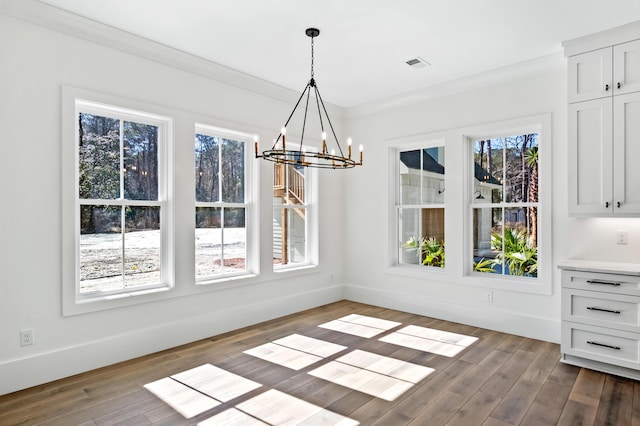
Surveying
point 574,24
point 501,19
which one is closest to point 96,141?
point 501,19

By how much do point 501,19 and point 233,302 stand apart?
379 cm

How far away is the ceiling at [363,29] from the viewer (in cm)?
295

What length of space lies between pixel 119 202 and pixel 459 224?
12.2 ft

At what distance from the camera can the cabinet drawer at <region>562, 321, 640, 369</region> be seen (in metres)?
3.07

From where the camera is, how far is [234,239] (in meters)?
4.52

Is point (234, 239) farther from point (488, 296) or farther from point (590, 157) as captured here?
point (590, 157)

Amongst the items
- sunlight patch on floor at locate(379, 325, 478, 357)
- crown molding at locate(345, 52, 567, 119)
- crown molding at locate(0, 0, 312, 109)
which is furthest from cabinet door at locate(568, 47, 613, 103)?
crown molding at locate(0, 0, 312, 109)

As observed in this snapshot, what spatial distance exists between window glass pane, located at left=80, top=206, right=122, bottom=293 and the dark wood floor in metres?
0.74

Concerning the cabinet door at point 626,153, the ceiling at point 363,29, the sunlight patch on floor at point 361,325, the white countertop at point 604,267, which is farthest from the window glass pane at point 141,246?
the cabinet door at point 626,153

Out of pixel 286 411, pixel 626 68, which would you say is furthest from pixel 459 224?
pixel 286 411

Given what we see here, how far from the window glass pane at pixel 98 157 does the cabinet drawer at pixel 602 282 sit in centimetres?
412

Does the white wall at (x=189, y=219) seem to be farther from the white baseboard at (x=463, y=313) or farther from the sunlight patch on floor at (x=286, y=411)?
the sunlight patch on floor at (x=286, y=411)

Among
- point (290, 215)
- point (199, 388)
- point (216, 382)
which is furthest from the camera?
point (290, 215)

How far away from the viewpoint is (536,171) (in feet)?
14.0
